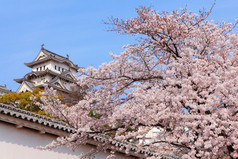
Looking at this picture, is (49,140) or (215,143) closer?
(215,143)

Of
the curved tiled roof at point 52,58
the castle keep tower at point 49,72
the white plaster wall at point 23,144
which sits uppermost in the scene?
the curved tiled roof at point 52,58

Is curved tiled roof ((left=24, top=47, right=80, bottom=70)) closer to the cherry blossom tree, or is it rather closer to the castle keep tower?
the castle keep tower

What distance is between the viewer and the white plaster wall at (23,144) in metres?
9.38

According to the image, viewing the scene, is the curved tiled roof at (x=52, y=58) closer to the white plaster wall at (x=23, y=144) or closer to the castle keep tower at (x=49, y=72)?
the castle keep tower at (x=49, y=72)

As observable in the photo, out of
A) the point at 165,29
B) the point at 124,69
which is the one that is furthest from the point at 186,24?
the point at 124,69

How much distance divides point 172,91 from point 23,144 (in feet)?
18.1

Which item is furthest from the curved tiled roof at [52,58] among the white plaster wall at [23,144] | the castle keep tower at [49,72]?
Result: the white plaster wall at [23,144]

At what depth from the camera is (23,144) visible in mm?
9812

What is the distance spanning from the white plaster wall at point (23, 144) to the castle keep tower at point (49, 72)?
38.9 m

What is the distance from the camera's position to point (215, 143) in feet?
20.0

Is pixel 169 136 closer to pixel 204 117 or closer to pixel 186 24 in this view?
pixel 204 117

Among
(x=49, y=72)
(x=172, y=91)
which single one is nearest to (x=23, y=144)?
(x=172, y=91)

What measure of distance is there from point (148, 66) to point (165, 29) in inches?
77.0

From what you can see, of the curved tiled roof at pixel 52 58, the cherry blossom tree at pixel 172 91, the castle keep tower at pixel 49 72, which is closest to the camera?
the cherry blossom tree at pixel 172 91
